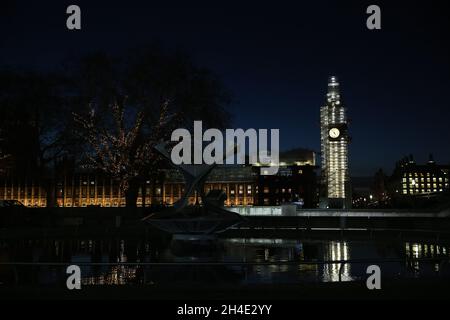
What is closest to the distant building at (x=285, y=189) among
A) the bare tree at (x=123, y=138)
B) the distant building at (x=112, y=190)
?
the distant building at (x=112, y=190)

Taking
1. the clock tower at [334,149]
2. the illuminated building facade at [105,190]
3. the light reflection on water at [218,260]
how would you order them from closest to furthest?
the light reflection on water at [218,260] < the clock tower at [334,149] < the illuminated building facade at [105,190]

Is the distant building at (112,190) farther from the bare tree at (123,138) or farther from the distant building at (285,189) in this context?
the bare tree at (123,138)

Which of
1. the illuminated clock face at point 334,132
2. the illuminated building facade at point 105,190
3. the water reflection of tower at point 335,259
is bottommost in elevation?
the water reflection of tower at point 335,259

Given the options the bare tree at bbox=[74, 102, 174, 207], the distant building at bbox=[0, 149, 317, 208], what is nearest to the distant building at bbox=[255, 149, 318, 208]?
the distant building at bbox=[0, 149, 317, 208]

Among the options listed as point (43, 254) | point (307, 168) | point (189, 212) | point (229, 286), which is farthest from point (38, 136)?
point (307, 168)

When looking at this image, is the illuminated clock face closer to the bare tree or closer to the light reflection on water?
the bare tree

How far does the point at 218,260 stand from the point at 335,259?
14.5ft

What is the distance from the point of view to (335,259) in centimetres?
1925

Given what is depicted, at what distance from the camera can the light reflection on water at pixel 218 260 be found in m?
13.9

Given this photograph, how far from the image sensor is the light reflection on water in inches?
549

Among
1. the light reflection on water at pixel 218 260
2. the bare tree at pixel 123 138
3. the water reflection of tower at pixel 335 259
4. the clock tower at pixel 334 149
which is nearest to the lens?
the light reflection on water at pixel 218 260

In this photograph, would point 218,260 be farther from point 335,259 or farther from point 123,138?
point 123,138

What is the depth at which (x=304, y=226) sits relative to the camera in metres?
35.6
